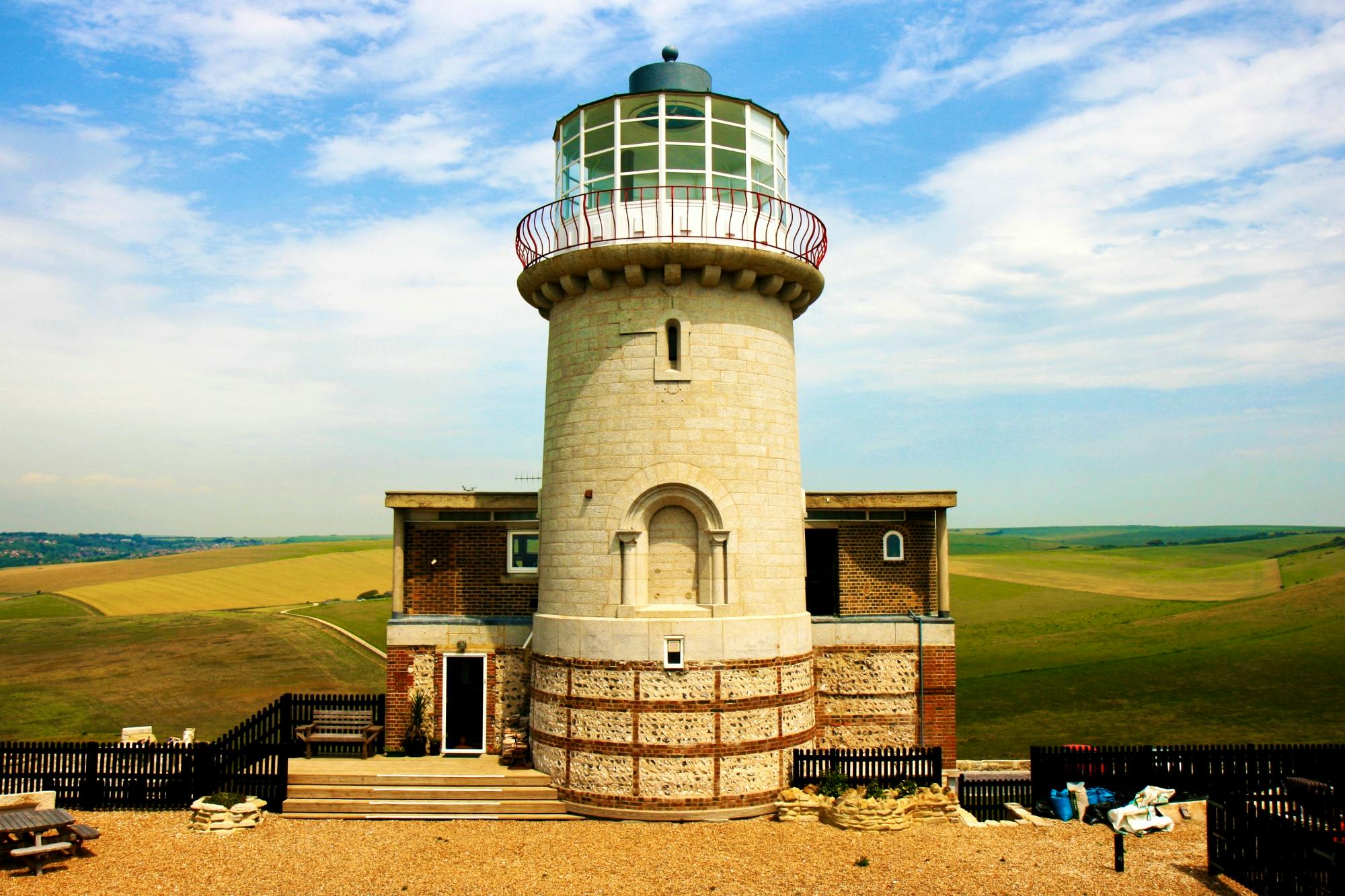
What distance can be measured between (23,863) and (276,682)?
74.2ft

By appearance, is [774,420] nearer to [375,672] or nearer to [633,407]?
[633,407]

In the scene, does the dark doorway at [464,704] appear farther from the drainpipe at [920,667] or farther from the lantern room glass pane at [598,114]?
the lantern room glass pane at [598,114]

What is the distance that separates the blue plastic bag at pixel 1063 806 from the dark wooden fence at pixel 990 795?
59cm

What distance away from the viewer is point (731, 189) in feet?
57.2

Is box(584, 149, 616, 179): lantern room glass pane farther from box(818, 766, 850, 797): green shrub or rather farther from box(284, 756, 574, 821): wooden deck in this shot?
box(818, 766, 850, 797): green shrub

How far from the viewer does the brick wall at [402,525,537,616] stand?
2011cm

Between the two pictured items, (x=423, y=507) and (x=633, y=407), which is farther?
(x=423, y=507)

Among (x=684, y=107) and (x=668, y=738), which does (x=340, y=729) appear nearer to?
(x=668, y=738)

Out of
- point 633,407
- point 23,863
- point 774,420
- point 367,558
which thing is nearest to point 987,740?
point 774,420

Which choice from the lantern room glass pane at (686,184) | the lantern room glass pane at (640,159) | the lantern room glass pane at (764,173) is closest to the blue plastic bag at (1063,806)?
the lantern room glass pane at (764,173)

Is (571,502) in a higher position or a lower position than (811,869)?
higher

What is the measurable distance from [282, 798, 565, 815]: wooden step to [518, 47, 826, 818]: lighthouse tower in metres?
0.64

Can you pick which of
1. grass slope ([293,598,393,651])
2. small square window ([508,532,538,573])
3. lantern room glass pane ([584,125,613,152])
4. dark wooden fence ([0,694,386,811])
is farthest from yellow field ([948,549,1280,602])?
dark wooden fence ([0,694,386,811])

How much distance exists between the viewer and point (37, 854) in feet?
45.6
